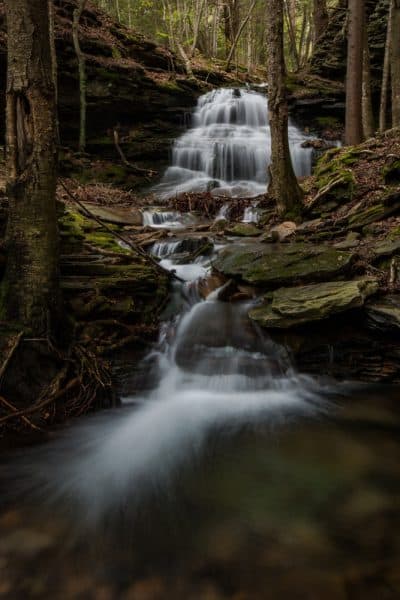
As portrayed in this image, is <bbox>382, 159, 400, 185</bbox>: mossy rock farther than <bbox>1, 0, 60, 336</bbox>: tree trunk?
Yes

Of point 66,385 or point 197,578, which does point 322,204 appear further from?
point 197,578

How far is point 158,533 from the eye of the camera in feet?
8.26

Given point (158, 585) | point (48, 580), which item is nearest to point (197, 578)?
point (158, 585)

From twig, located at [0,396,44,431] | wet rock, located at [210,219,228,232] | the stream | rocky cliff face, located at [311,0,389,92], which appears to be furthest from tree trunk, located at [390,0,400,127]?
twig, located at [0,396,44,431]

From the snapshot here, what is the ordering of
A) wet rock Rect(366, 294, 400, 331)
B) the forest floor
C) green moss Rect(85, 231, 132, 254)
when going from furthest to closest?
green moss Rect(85, 231, 132, 254) < wet rock Rect(366, 294, 400, 331) < the forest floor

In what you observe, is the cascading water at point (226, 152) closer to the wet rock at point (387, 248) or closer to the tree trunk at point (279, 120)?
the tree trunk at point (279, 120)

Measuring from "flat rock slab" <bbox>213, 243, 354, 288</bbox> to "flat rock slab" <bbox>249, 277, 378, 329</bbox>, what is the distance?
25 centimetres

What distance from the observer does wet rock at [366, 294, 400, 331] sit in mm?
4152

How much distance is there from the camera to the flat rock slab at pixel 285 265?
5.07 m

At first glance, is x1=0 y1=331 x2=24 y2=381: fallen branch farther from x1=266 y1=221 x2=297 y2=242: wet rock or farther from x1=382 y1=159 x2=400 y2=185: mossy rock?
x1=382 y1=159 x2=400 y2=185: mossy rock

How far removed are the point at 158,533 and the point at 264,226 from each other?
6.85 m

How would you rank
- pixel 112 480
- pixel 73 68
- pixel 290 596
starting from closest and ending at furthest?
pixel 290 596 < pixel 112 480 < pixel 73 68

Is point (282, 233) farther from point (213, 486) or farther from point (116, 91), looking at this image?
point (116, 91)

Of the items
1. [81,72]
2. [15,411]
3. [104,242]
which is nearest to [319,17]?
[81,72]
